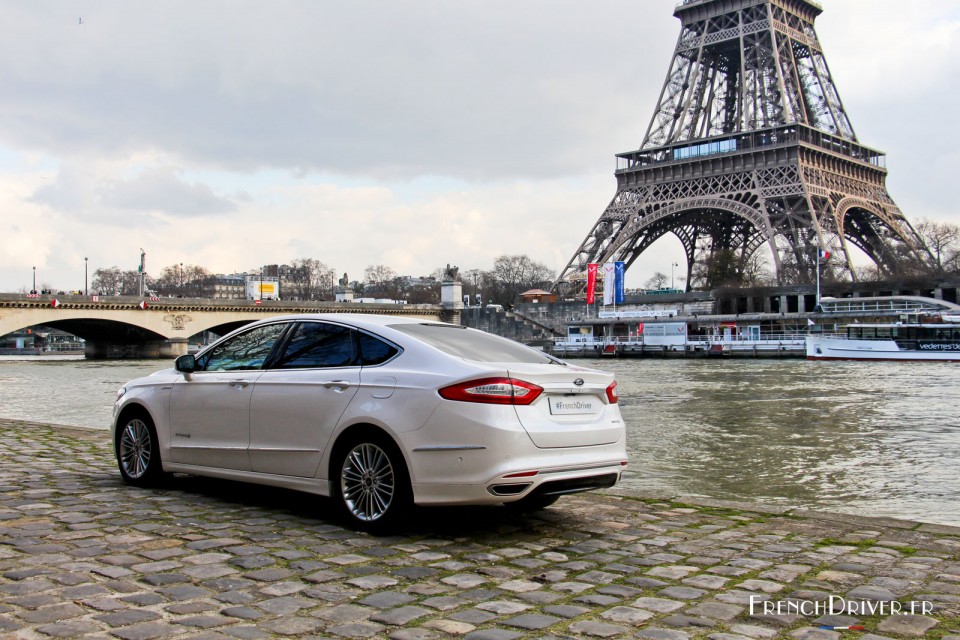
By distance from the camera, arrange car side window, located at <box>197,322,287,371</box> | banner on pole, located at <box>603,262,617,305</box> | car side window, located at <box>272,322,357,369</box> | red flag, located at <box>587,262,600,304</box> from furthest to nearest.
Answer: red flag, located at <box>587,262,600,304</box>, banner on pole, located at <box>603,262,617,305</box>, car side window, located at <box>197,322,287,371</box>, car side window, located at <box>272,322,357,369</box>

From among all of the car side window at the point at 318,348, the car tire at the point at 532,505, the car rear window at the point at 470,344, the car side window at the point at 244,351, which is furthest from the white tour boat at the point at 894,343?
the car side window at the point at 318,348

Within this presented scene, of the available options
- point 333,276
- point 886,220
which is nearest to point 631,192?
point 886,220

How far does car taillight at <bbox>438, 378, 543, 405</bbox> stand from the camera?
5148mm

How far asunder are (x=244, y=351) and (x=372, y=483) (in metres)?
1.74

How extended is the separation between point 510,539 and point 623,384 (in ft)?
88.4

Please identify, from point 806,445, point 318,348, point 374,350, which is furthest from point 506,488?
point 806,445

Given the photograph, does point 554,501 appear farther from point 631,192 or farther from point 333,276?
point 333,276

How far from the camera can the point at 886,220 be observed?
2653 inches

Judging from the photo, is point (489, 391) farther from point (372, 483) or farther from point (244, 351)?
point (244, 351)

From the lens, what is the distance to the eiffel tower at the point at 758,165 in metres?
61.8

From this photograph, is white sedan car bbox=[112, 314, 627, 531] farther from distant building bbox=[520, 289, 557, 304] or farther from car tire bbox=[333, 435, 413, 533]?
distant building bbox=[520, 289, 557, 304]

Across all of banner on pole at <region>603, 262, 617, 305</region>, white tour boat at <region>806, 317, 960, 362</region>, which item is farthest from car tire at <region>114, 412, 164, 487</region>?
banner on pole at <region>603, 262, 617, 305</region>

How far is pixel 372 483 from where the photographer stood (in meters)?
5.49

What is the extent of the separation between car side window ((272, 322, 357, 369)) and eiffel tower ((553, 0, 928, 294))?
57.8 m
